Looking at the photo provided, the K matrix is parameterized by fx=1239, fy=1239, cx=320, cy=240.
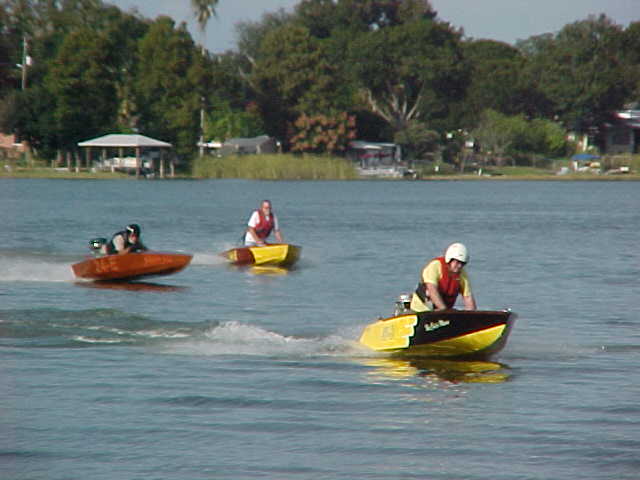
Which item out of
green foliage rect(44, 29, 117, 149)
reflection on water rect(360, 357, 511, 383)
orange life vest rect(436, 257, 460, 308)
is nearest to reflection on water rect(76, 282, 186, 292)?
reflection on water rect(360, 357, 511, 383)

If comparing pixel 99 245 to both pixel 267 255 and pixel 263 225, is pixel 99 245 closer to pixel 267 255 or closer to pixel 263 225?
pixel 263 225

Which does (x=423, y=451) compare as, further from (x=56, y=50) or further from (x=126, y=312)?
(x=56, y=50)

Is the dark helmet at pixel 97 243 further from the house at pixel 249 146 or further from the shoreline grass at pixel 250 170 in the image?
the house at pixel 249 146

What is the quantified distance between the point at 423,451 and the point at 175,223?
45362 mm

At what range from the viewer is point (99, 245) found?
2817cm

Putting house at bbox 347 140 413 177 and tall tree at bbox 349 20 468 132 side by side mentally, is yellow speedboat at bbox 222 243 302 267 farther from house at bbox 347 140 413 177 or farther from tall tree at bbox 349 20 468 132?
tall tree at bbox 349 20 468 132

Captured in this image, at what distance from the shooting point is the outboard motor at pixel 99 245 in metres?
27.9

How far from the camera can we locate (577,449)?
1297 cm

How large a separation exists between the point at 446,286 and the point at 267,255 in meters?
16.1

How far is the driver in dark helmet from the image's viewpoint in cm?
2758

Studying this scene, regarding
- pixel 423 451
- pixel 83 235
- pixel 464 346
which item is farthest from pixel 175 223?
pixel 423 451

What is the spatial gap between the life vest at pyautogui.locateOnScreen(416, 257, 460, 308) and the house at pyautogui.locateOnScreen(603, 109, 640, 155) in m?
128

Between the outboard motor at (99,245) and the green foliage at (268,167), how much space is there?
7935 cm

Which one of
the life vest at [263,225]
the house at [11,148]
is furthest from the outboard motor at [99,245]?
the house at [11,148]
